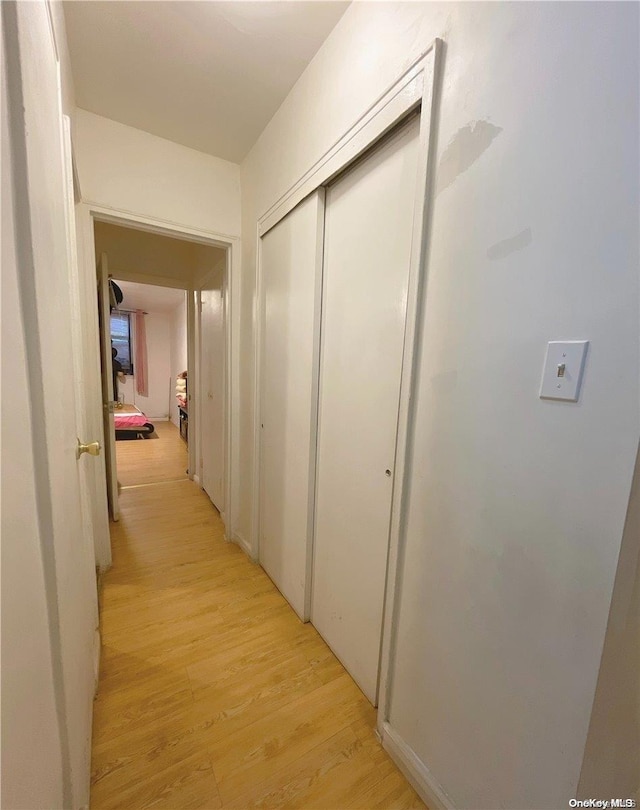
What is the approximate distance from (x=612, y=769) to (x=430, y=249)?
1.27 metres

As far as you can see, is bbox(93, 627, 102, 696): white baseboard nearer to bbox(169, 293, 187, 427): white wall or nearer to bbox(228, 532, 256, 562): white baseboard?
bbox(228, 532, 256, 562): white baseboard

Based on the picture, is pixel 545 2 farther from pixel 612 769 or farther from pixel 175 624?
pixel 175 624

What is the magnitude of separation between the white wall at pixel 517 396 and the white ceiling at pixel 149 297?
4.70 meters

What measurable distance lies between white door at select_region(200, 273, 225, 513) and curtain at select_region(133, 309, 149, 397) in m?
4.67

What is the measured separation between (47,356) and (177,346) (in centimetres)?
668

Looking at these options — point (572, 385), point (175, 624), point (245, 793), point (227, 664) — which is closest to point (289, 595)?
point (227, 664)

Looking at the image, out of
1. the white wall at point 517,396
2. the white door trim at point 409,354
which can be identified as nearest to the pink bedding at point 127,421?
the white door trim at point 409,354

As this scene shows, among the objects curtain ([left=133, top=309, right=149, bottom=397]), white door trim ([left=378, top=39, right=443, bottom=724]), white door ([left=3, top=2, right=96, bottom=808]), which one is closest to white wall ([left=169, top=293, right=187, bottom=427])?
curtain ([left=133, top=309, right=149, bottom=397])

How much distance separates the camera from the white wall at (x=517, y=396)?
597mm

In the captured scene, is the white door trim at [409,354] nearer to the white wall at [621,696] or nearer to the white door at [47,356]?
the white wall at [621,696]

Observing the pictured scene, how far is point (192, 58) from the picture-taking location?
4.56 ft

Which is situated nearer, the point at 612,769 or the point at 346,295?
the point at 612,769

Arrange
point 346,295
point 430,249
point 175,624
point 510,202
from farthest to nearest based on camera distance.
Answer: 1. point 175,624
2. point 346,295
3. point 430,249
4. point 510,202

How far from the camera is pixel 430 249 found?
3.00 feet
